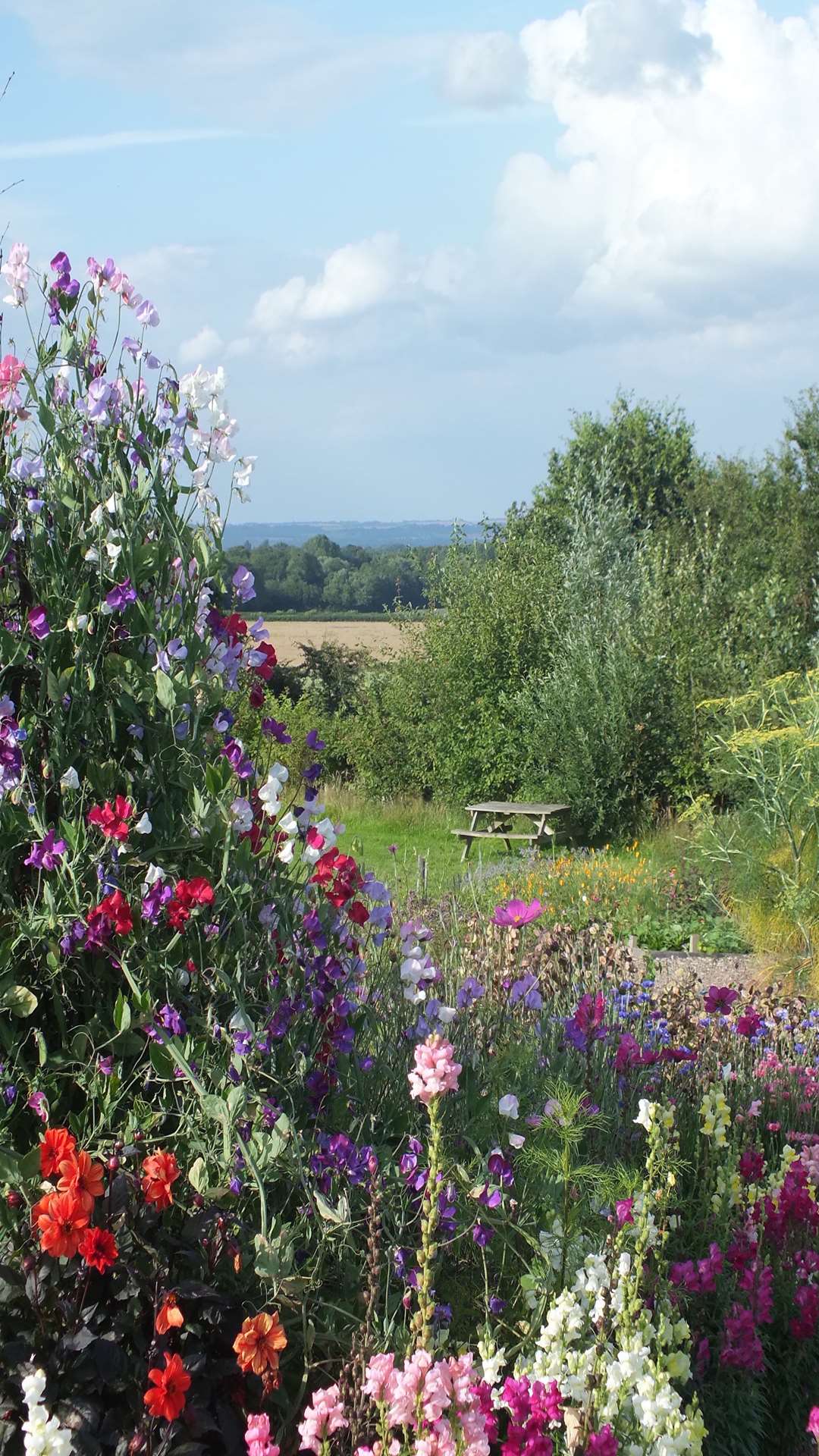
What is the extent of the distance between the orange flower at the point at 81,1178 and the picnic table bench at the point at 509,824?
10.6 meters

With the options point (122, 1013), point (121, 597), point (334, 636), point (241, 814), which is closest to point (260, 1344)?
point (122, 1013)

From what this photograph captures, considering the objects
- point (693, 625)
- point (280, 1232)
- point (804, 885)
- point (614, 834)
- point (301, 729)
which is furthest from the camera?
point (301, 729)

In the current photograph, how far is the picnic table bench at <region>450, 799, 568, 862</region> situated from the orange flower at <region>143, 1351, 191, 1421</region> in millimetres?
10654

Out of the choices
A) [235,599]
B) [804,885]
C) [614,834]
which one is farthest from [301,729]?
[235,599]

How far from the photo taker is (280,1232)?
2.35 metres

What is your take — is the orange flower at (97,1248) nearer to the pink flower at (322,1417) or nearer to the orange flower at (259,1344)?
the orange flower at (259,1344)

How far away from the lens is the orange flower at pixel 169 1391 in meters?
1.98

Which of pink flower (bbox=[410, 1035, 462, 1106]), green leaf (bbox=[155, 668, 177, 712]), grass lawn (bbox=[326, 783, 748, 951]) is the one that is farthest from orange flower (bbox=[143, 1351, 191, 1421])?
grass lawn (bbox=[326, 783, 748, 951])

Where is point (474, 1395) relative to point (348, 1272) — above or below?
above

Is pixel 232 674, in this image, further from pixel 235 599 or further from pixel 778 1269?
pixel 778 1269

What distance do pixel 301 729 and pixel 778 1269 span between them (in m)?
15.4

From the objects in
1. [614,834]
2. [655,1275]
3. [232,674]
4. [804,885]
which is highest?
[232,674]

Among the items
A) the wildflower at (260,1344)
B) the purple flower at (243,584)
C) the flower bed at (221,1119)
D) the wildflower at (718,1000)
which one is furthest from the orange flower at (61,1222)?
the wildflower at (718,1000)

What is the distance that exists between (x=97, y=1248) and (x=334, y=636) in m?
25.2
